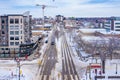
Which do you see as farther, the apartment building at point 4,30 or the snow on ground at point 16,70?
the apartment building at point 4,30

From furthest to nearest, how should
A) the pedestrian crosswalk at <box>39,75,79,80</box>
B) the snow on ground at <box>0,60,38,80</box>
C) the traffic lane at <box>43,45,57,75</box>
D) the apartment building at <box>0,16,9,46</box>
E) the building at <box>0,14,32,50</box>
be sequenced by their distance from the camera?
the apartment building at <box>0,16,9,46</box>, the building at <box>0,14,32,50</box>, the traffic lane at <box>43,45,57,75</box>, the snow on ground at <box>0,60,38,80</box>, the pedestrian crosswalk at <box>39,75,79,80</box>

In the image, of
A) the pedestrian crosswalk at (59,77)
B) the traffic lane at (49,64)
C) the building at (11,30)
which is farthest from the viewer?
the building at (11,30)

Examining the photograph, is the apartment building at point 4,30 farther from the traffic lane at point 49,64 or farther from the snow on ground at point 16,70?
the snow on ground at point 16,70

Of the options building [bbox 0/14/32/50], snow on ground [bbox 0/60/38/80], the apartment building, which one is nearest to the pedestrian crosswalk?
snow on ground [bbox 0/60/38/80]

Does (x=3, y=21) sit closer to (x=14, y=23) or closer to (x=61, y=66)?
(x=14, y=23)

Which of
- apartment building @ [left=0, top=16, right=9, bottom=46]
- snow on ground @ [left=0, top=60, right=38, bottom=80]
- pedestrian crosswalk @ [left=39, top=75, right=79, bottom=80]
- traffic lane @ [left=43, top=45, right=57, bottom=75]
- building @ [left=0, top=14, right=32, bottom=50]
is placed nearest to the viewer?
pedestrian crosswalk @ [left=39, top=75, right=79, bottom=80]

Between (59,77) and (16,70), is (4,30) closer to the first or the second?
(16,70)

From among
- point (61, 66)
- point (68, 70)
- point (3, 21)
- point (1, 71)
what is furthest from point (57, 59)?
point (3, 21)

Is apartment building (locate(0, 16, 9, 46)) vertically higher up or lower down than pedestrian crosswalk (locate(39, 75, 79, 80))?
higher up

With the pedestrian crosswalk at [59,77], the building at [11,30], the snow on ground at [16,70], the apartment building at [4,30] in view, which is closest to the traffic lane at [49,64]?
the snow on ground at [16,70]

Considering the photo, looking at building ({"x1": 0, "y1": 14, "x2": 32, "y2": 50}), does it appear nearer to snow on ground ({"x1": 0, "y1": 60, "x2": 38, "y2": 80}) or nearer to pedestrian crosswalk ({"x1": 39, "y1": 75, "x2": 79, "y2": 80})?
snow on ground ({"x1": 0, "y1": 60, "x2": 38, "y2": 80})

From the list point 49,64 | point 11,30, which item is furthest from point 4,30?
point 49,64
